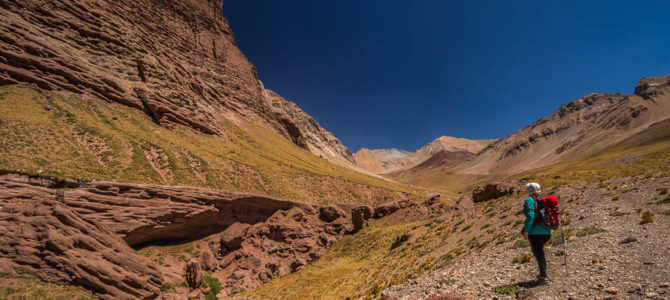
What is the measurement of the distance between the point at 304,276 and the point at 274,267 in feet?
12.4

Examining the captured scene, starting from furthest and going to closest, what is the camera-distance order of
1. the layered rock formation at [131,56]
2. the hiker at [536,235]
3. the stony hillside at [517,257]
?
the layered rock formation at [131,56] → the hiker at [536,235] → the stony hillside at [517,257]

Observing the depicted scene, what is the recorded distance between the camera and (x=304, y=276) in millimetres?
22750

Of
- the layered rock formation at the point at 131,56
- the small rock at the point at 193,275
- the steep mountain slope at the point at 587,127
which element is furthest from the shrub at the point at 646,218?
the steep mountain slope at the point at 587,127

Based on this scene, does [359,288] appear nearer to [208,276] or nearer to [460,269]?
[460,269]

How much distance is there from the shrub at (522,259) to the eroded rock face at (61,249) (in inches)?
803

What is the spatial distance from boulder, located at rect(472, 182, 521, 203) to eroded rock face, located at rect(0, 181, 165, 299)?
31826 mm

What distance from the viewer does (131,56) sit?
42.1m

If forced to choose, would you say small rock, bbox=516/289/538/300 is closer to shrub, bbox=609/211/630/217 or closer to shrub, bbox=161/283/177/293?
shrub, bbox=609/211/630/217

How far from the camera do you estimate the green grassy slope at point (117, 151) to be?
19312mm

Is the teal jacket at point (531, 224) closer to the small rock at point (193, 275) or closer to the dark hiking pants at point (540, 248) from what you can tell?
the dark hiking pants at point (540, 248)

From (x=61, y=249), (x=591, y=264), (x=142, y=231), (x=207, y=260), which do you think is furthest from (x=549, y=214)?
(x=142, y=231)

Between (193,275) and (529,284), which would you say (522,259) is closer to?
(529,284)

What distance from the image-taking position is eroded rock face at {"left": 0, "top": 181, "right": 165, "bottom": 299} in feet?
39.2

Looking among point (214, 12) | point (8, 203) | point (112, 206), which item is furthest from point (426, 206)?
point (214, 12)
